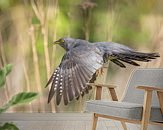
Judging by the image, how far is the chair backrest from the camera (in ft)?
9.86

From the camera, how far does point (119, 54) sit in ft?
13.7

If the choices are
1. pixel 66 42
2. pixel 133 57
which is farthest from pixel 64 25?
pixel 133 57

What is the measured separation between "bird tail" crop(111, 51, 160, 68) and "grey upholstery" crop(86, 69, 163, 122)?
0.94 metres

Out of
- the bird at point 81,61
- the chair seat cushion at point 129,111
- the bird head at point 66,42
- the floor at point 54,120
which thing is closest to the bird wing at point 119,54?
the bird at point 81,61

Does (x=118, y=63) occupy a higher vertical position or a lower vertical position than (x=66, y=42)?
lower

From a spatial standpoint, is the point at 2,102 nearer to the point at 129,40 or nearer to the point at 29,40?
the point at 29,40

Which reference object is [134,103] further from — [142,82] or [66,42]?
[66,42]

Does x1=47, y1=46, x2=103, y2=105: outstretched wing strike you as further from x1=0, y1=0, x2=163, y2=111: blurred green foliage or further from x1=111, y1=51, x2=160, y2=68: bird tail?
x1=111, y1=51, x2=160, y2=68: bird tail

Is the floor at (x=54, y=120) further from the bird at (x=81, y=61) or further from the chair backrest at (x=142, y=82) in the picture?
the chair backrest at (x=142, y=82)

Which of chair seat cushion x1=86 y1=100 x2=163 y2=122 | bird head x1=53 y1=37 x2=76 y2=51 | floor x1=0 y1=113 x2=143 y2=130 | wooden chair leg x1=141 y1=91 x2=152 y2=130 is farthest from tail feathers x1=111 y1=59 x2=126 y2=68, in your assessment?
wooden chair leg x1=141 y1=91 x2=152 y2=130

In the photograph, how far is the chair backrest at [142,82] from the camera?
3005mm

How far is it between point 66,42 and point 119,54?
67 centimetres

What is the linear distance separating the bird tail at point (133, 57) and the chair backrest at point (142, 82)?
3.09 ft

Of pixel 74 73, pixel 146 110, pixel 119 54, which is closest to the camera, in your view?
pixel 146 110
